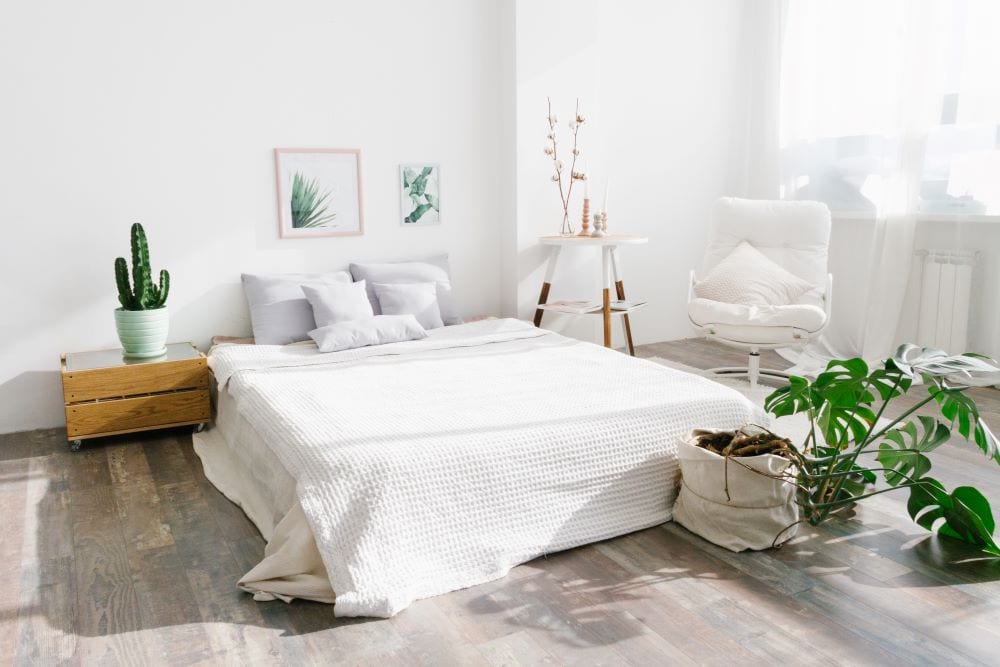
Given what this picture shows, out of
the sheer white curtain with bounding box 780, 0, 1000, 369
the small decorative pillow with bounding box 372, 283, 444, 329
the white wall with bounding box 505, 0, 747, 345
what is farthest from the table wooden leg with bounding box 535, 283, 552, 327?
the sheer white curtain with bounding box 780, 0, 1000, 369

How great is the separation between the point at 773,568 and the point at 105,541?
1.99 m

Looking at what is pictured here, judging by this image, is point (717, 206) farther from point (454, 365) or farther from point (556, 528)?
point (556, 528)

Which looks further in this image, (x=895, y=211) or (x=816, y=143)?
(x=816, y=143)

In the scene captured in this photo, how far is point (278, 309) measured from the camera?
12.4ft

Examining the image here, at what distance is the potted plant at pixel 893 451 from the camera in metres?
2.25

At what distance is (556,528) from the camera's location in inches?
93.6

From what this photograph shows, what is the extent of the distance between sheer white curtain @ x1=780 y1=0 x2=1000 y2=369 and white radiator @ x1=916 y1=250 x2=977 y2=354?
0.12m

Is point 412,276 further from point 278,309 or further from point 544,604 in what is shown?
point 544,604

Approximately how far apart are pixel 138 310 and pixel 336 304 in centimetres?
85

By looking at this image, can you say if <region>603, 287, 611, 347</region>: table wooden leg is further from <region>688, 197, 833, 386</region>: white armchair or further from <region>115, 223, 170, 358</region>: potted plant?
<region>115, 223, 170, 358</region>: potted plant

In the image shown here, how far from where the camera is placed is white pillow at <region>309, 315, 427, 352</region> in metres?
3.56

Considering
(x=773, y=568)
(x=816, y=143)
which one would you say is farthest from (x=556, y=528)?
(x=816, y=143)

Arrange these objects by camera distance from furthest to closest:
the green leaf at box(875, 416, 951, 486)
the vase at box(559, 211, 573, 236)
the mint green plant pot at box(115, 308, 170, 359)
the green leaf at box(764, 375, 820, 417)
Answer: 1. the vase at box(559, 211, 573, 236)
2. the mint green plant pot at box(115, 308, 170, 359)
3. the green leaf at box(764, 375, 820, 417)
4. the green leaf at box(875, 416, 951, 486)

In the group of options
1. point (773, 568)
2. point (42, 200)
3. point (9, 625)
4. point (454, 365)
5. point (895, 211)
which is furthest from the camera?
point (895, 211)
